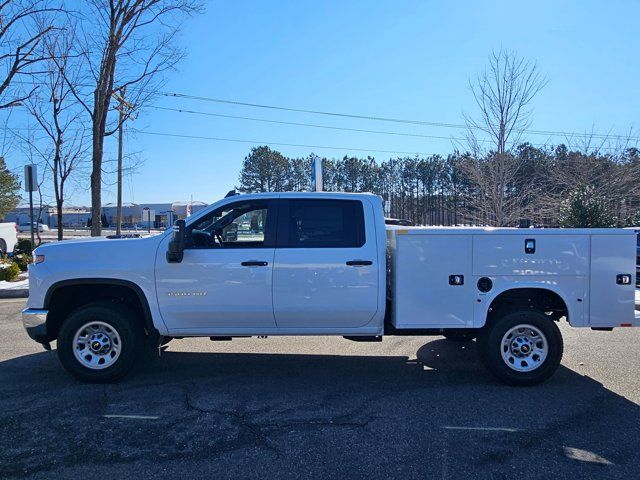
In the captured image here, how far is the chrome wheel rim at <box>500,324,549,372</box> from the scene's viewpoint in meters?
5.47

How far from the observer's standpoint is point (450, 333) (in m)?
5.91

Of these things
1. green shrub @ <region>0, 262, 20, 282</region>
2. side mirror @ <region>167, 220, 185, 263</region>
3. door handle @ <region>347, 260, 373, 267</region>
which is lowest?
green shrub @ <region>0, 262, 20, 282</region>

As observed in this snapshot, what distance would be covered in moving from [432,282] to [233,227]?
223cm

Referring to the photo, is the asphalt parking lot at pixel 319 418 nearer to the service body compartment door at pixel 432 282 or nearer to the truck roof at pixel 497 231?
the service body compartment door at pixel 432 282

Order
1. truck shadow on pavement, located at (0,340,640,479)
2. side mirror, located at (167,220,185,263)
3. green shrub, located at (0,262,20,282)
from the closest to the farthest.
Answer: truck shadow on pavement, located at (0,340,640,479), side mirror, located at (167,220,185,263), green shrub, located at (0,262,20,282)

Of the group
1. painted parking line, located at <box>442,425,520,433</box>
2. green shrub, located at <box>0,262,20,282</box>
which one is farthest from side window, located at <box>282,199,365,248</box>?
green shrub, located at <box>0,262,20,282</box>

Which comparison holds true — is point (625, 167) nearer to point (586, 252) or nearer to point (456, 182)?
point (586, 252)

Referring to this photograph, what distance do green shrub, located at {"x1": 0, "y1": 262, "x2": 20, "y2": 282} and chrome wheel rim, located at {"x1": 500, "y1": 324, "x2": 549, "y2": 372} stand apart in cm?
1400

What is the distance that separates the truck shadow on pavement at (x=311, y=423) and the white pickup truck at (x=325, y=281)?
528mm

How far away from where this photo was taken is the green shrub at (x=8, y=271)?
14344mm

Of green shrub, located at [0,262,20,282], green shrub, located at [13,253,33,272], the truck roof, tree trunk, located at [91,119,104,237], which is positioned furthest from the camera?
green shrub, located at [13,253,33,272]

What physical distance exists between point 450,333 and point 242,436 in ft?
9.26

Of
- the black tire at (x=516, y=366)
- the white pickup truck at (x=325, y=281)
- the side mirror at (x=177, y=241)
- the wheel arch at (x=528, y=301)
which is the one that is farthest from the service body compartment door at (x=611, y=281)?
the side mirror at (x=177, y=241)

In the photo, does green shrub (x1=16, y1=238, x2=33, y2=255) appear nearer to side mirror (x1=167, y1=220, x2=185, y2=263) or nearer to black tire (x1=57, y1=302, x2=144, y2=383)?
black tire (x1=57, y1=302, x2=144, y2=383)
